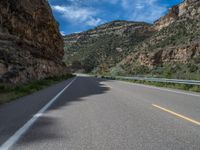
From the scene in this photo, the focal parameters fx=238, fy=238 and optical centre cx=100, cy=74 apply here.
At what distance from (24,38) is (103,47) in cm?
6550

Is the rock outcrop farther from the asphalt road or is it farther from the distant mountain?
the asphalt road

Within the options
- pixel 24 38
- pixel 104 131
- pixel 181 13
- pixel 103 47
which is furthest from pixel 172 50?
pixel 104 131

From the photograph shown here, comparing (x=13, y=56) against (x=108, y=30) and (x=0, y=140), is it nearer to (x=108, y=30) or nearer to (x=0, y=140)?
(x=0, y=140)

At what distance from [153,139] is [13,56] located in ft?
64.5

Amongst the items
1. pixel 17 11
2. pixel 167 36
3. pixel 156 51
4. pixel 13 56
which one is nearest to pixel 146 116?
pixel 13 56

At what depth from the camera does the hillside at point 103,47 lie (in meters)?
88.4

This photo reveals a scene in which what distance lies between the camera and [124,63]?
235ft

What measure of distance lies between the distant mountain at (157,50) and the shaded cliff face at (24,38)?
581 inches

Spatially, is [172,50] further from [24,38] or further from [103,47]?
[103,47]

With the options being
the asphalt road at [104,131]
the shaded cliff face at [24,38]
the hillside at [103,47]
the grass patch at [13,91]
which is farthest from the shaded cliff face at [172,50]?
the asphalt road at [104,131]

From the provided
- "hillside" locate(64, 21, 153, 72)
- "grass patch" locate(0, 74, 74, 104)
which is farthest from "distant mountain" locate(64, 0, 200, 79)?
"grass patch" locate(0, 74, 74, 104)

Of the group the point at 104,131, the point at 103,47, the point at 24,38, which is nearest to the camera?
the point at 104,131

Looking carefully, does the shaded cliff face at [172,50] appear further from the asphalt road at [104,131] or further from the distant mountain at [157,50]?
the asphalt road at [104,131]

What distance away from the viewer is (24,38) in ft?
108
